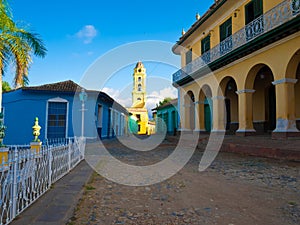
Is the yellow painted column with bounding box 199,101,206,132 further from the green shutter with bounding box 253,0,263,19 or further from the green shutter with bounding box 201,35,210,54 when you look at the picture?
the green shutter with bounding box 253,0,263,19

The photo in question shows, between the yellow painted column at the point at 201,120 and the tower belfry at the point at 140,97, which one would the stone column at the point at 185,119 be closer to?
the yellow painted column at the point at 201,120

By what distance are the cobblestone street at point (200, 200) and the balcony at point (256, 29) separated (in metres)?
5.60

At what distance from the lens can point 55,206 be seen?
10.4 feet

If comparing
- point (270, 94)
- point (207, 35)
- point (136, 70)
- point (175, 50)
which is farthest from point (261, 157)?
point (136, 70)

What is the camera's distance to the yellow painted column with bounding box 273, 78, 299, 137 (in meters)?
8.08

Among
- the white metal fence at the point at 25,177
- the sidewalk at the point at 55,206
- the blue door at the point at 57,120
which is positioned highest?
the blue door at the point at 57,120

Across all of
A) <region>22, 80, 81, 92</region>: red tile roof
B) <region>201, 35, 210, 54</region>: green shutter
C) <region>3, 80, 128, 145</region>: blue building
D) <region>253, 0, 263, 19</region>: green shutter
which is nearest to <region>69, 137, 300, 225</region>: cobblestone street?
<region>253, 0, 263, 19</region>: green shutter

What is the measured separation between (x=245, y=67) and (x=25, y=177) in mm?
9736

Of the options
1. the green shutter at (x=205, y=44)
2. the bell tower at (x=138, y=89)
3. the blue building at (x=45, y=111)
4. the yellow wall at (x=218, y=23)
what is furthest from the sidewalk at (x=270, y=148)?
the bell tower at (x=138, y=89)

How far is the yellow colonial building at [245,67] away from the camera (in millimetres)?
8164

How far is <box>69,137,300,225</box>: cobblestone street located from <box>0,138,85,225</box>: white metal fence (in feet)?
2.26

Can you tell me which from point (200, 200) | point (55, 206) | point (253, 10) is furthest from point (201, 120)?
point (55, 206)

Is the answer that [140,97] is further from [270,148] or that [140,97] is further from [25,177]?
[25,177]

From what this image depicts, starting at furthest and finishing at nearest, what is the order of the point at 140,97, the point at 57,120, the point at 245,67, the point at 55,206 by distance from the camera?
the point at 140,97 → the point at 57,120 → the point at 245,67 → the point at 55,206
